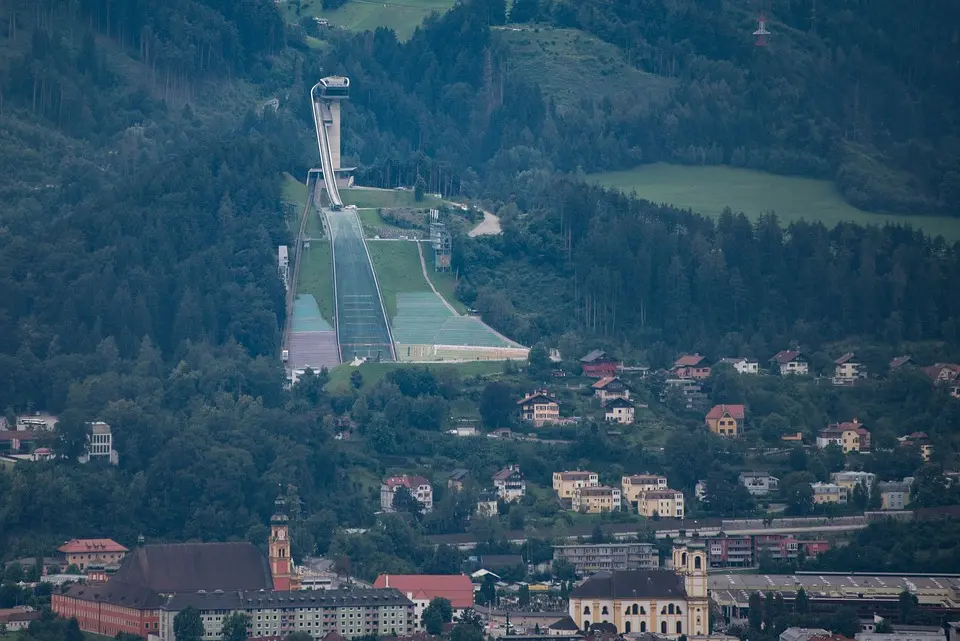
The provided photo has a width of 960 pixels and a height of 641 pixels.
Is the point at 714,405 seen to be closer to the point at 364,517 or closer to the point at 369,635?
the point at 364,517

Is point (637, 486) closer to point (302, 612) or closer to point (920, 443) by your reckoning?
point (920, 443)

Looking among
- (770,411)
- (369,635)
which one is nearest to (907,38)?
(770,411)

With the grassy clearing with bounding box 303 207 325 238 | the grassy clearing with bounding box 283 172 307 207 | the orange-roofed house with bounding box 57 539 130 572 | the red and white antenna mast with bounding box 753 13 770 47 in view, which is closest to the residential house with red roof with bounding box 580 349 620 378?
the grassy clearing with bounding box 303 207 325 238

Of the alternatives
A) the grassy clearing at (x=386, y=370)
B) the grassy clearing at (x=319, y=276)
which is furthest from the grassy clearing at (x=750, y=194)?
the grassy clearing at (x=386, y=370)

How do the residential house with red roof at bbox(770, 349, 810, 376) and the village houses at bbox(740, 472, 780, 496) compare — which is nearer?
the village houses at bbox(740, 472, 780, 496)

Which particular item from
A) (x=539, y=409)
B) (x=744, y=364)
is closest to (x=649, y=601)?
(x=539, y=409)

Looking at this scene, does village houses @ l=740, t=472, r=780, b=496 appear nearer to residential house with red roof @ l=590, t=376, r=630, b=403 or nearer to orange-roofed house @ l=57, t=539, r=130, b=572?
residential house with red roof @ l=590, t=376, r=630, b=403

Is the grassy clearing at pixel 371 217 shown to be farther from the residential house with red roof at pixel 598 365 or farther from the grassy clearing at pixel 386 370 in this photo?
the residential house with red roof at pixel 598 365
